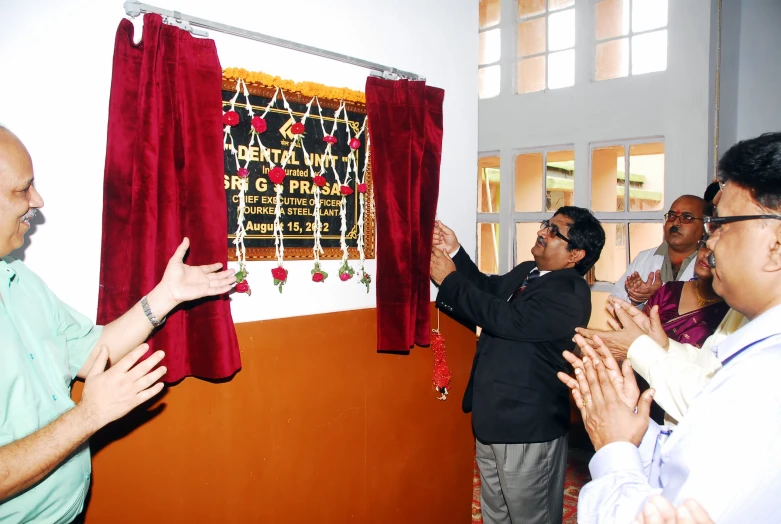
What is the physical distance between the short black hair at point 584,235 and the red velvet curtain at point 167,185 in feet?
4.82

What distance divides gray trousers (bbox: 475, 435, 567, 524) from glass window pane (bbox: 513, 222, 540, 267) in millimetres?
2739

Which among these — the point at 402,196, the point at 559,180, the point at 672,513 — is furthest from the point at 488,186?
the point at 672,513

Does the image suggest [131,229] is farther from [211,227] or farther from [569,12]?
[569,12]

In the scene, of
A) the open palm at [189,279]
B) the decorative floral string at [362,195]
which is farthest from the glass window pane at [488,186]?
the open palm at [189,279]

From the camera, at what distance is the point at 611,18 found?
4.42m

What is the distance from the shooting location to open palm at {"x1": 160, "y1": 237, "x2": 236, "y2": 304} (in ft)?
4.93

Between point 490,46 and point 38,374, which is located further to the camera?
point 490,46

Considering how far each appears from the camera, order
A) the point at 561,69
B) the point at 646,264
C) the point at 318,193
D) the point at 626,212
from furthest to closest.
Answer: the point at 561,69 < the point at 626,212 < the point at 646,264 < the point at 318,193

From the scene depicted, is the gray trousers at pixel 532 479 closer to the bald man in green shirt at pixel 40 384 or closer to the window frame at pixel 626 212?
the bald man in green shirt at pixel 40 384

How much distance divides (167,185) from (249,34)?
60 cm

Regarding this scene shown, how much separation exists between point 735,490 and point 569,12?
4.59 meters

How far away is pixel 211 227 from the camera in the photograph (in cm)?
166

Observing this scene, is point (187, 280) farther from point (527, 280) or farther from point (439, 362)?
point (527, 280)

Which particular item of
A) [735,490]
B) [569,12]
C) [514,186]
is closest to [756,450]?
[735,490]
